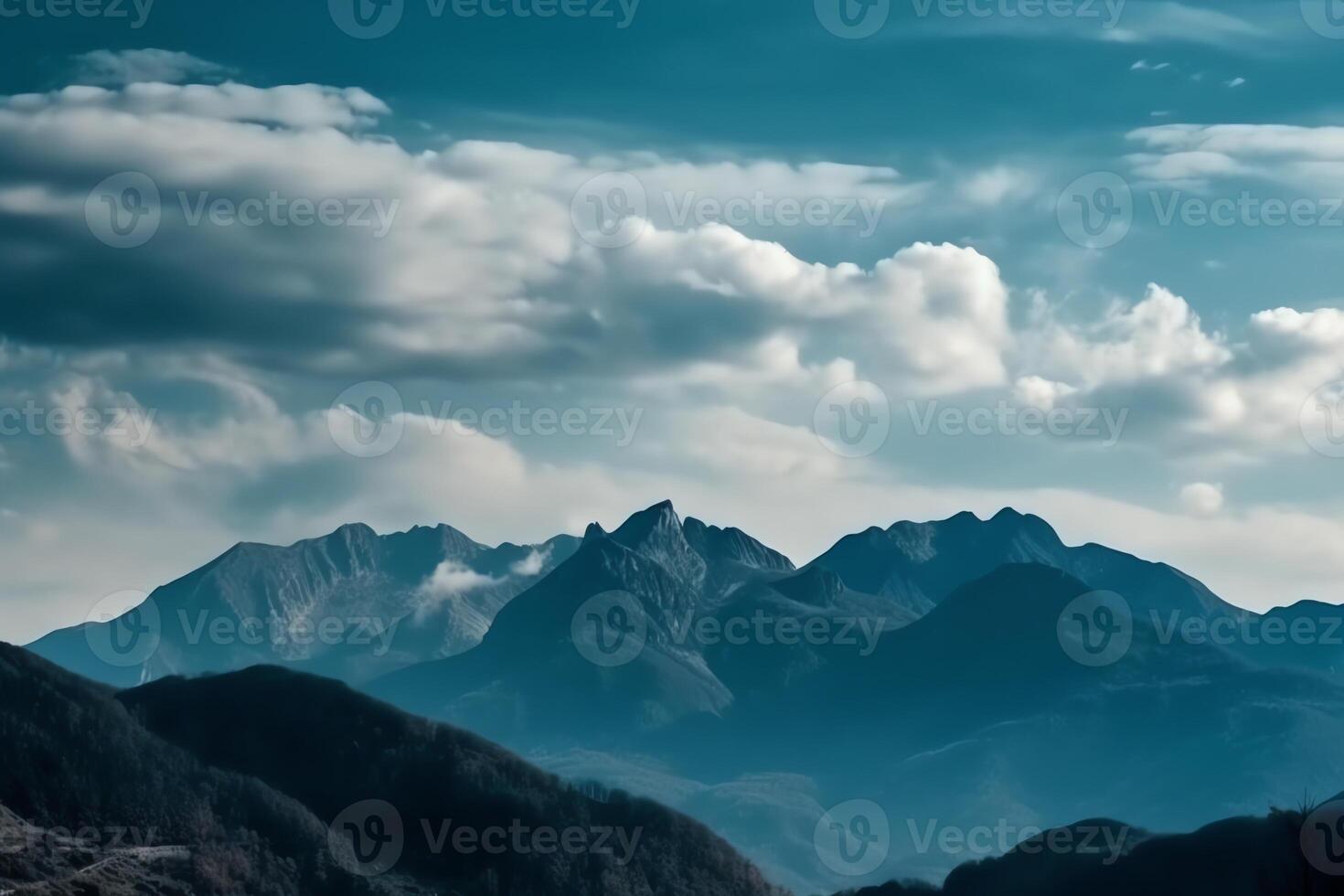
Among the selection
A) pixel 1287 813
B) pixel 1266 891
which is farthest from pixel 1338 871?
pixel 1287 813

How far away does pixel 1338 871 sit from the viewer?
7589 inches

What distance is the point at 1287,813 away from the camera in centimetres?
16788

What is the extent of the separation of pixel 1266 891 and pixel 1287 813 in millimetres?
19760

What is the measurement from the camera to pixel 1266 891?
182875mm

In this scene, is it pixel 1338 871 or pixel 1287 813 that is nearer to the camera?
pixel 1287 813

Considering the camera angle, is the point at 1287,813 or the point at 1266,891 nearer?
the point at 1287,813

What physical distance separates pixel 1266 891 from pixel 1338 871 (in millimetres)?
15905

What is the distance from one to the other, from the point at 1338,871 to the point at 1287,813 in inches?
1265

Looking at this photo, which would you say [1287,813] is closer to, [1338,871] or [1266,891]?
[1266,891]
